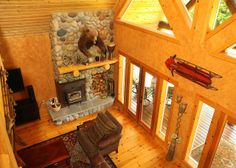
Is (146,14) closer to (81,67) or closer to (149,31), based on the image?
(149,31)

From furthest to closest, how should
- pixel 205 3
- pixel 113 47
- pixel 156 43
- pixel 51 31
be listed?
pixel 113 47
pixel 51 31
pixel 156 43
pixel 205 3

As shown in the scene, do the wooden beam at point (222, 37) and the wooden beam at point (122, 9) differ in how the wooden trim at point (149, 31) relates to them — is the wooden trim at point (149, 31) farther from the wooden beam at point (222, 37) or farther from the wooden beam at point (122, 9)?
the wooden beam at point (222, 37)

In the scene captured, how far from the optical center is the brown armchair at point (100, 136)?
4430mm

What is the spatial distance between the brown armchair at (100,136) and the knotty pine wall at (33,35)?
2.47 meters

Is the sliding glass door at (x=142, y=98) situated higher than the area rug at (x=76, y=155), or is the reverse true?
the sliding glass door at (x=142, y=98)

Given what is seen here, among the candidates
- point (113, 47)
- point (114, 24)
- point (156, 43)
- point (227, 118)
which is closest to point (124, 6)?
point (114, 24)

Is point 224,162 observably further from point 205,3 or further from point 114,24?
point 114,24

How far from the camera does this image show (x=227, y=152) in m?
5.45

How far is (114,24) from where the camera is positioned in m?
6.16

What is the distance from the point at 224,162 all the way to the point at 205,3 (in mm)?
4092

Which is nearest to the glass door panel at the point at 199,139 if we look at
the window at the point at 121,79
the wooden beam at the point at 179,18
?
the wooden beam at the point at 179,18

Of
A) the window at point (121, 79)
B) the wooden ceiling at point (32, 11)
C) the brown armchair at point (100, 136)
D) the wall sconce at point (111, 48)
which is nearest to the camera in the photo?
the wooden ceiling at point (32, 11)

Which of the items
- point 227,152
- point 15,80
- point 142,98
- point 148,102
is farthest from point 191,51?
point 15,80

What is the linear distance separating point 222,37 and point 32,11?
13.7 ft
